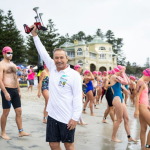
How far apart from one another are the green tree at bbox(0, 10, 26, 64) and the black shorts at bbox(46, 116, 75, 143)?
42.5 metres

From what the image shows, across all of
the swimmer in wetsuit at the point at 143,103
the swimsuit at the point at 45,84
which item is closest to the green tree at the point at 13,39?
the swimsuit at the point at 45,84

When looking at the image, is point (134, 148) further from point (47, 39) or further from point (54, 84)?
point (47, 39)

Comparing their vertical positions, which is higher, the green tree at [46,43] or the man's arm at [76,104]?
the green tree at [46,43]

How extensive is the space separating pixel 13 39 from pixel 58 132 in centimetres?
4437

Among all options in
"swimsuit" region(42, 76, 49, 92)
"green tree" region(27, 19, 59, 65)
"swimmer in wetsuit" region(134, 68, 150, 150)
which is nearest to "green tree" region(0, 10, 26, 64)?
"green tree" region(27, 19, 59, 65)

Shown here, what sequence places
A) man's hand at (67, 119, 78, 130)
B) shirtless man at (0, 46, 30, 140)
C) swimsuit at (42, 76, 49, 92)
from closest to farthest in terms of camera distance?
man's hand at (67, 119, 78, 130) < shirtless man at (0, 46, 30, 140) < swimsuit at (42, 76, 49, 92)

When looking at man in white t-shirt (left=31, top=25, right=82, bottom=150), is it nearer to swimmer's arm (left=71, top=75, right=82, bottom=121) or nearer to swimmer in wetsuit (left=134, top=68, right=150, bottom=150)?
swimmer's arm (left=71, top=75, right=82, bottom=121)

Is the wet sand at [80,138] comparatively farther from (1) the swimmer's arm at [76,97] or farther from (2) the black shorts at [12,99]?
(1) the swimmer's arm at [76,97]

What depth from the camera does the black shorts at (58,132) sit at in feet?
8.81

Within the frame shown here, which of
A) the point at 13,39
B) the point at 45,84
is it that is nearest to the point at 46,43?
the point at 13,39

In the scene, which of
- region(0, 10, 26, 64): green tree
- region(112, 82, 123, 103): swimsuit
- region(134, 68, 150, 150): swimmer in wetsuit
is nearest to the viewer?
region(134, 68, 150, 150): swimmer in wetsuit

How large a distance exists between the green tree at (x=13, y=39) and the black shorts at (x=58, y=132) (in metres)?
42.5

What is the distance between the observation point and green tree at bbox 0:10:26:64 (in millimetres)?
43438

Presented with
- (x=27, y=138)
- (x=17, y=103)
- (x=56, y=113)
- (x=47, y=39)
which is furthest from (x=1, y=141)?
(x=47, y=39)
